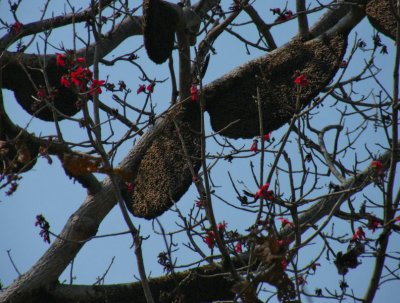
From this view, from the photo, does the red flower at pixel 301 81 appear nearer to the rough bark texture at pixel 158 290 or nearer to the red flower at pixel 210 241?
the red flower at pixel 210 241

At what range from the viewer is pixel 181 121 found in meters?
4.95

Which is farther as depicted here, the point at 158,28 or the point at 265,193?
the point at 158,28

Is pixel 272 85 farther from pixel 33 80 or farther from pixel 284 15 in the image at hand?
pixel 33 80

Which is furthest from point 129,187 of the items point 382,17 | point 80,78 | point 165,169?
point 382,17

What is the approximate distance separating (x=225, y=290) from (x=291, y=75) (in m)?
1.73

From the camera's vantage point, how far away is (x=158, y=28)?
14.7 feet

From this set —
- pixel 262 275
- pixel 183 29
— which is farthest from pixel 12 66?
pixel 262 275

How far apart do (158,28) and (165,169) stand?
1.09 m

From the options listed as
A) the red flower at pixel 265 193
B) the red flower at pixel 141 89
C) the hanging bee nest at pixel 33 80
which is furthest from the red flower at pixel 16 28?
the red flower at pixel 265 193

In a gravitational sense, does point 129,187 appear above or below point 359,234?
above

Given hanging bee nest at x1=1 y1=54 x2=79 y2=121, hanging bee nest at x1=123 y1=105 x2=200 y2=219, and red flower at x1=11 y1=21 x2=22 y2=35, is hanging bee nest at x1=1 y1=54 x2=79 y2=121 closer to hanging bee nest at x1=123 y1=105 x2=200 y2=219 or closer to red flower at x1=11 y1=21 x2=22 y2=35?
red flower at x1=11 y1=21 x2=22 y2=35

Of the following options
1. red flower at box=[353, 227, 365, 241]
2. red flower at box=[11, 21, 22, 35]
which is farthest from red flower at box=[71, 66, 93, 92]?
red flower at box=[11, 21, 22, 35]

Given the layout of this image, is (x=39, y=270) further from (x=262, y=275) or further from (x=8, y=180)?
(x=262, y=275)

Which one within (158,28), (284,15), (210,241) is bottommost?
(210,241)
